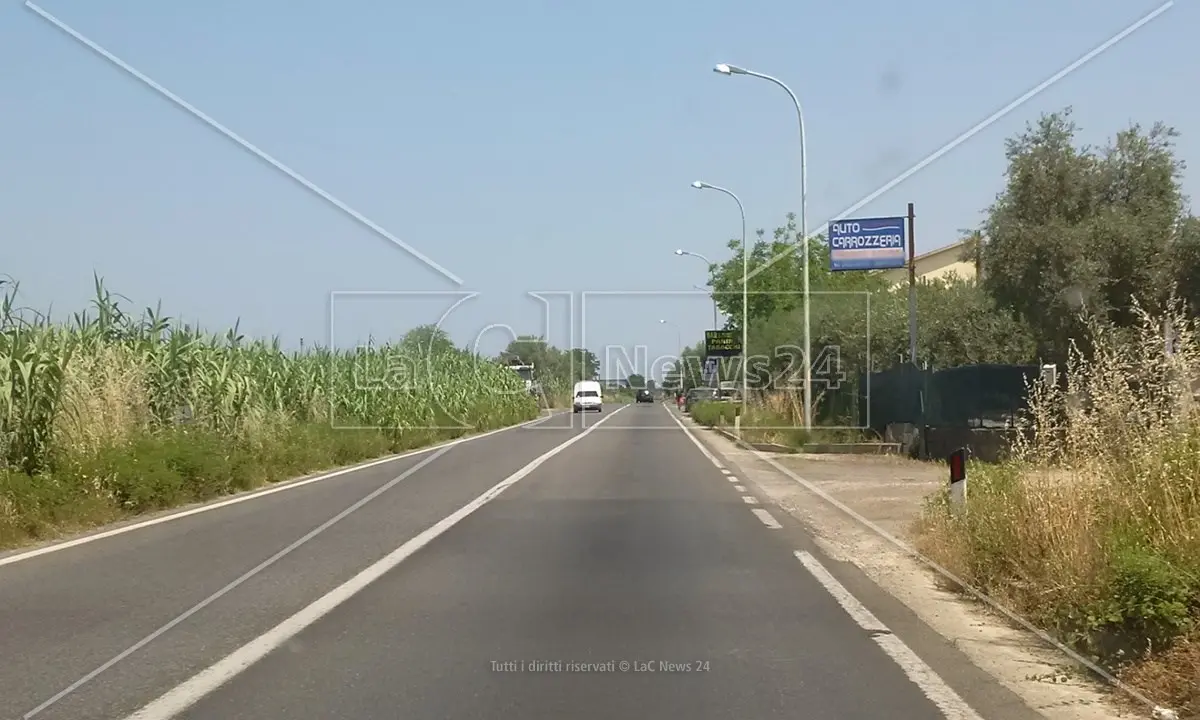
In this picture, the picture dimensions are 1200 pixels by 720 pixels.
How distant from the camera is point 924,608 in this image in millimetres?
9578

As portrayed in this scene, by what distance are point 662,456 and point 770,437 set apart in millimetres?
7530

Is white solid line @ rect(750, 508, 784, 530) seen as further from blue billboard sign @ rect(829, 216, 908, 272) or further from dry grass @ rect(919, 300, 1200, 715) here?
blue billboard sign @ rect(829, 216, 908, 272)

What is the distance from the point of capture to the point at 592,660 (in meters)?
7.62

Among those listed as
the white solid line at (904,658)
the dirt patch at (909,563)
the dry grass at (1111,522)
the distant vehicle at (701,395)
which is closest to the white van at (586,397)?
the distant vehicle at (701,395)

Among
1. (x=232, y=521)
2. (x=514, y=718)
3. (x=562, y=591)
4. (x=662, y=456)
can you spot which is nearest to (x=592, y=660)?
(x=514, y=718)

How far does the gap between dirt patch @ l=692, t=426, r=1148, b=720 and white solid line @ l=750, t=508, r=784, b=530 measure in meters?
0.42

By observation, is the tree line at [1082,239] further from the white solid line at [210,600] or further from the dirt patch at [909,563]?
the white solid line at [210,600]

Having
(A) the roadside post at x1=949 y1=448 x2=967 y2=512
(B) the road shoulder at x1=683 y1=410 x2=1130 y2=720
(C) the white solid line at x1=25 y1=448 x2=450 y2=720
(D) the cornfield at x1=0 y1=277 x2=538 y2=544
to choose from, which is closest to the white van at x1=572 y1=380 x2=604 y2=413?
(D) the cornfield at x1=0 y1=277 x2=538 y2=544

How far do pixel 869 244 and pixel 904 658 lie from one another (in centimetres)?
2575

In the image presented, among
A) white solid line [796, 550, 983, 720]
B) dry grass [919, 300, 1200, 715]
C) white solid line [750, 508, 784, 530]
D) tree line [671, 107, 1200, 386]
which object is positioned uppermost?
tree line [671, 107, 1200, 386]

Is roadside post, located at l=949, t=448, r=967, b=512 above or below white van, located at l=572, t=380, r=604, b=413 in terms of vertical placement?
below

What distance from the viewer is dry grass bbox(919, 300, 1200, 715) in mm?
7152

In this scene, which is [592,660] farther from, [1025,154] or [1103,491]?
[1025,154]

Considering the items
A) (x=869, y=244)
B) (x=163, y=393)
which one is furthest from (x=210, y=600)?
(x=869, y=244)
